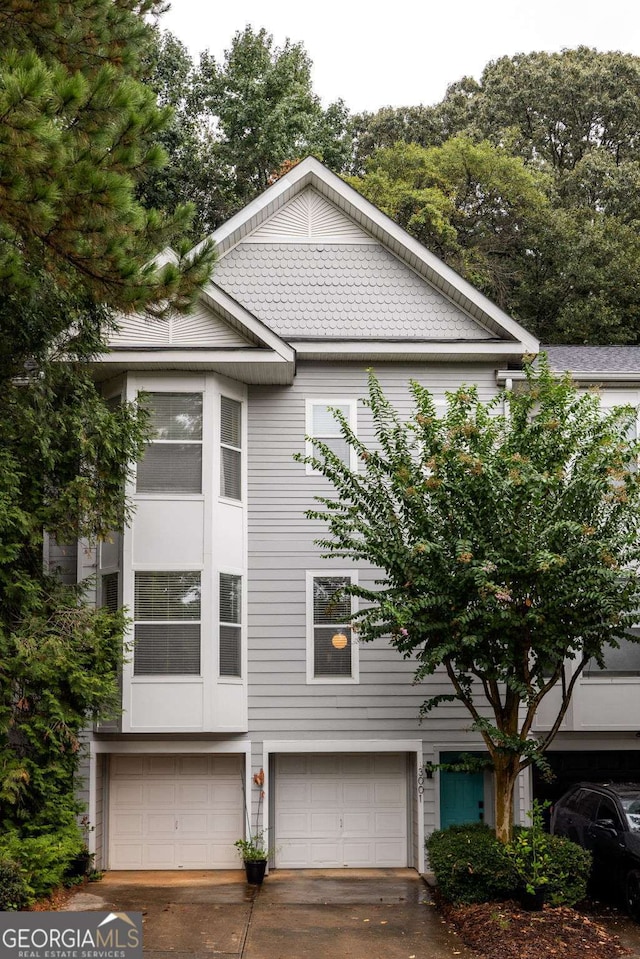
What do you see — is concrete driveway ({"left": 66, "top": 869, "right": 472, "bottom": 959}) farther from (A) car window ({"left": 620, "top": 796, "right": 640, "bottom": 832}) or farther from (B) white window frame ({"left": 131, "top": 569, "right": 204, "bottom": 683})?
(B) white window frame ({"left": 131, "top": 569, "right": 204, "bottom": 683})

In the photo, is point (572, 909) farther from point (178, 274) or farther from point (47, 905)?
point (178, 274)

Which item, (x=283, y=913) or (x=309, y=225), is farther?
(x=309, y=225)

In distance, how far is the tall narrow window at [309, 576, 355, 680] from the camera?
15633 mm

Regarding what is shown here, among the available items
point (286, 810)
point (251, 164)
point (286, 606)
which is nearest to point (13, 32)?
point (286, 606)

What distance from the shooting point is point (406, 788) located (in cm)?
1593

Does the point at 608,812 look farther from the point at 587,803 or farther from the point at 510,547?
the point at 510,547

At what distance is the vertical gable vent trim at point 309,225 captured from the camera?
1695 cm

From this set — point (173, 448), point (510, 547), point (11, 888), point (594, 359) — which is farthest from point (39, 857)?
point (594, 359)

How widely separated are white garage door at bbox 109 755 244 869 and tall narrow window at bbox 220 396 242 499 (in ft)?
13.8

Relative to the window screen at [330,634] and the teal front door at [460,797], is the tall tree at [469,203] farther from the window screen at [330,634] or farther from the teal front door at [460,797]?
the teal front door at [460,797]

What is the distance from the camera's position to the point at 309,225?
17.0m

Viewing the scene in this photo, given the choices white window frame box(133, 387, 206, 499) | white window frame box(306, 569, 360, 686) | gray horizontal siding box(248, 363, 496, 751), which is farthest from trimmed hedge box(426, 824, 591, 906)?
white window frame box(133, 387, 206, 499)

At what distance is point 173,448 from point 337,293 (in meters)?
3.87

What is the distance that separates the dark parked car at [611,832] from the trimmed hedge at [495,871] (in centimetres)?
46
